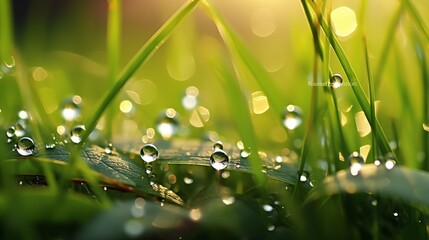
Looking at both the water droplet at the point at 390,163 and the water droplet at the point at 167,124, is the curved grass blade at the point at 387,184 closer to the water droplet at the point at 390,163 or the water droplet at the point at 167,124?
the water droplet at the point at 390,163

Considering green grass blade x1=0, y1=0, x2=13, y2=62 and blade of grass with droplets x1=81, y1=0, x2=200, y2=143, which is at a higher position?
green grass blade x1=0, y1=0, x2=13, y2=62

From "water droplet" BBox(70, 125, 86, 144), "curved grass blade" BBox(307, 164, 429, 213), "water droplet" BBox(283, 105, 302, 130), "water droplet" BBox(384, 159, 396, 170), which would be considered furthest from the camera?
"water droplet" BBox(283, 105, 302, 130)

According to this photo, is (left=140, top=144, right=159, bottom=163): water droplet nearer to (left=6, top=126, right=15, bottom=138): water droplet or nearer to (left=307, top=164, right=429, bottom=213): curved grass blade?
Answer: (left=6, top=126, right=15, bottom=138): water droplet

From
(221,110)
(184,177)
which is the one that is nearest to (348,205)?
(184,177)

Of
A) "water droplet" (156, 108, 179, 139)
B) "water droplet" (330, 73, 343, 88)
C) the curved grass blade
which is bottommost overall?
the curved grass blade

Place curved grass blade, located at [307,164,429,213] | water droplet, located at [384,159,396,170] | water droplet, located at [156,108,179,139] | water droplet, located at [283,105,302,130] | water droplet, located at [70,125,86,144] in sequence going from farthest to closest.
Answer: water droplet, located at [156,108,179,139] < water droplet, located at [283,105,302,130] < water droplet, located at [70,125,86,144] < water droplet, located at [384,159,396,170] < curved grass blade, located at [307,164,429,213]

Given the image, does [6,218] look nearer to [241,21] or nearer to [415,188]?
[415,188]

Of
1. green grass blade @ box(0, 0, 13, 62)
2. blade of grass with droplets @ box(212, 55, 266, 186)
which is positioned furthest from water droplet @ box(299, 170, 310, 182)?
green grass blade @ box(0, 0, 13, 62)

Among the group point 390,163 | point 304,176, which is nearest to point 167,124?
point 304,176
